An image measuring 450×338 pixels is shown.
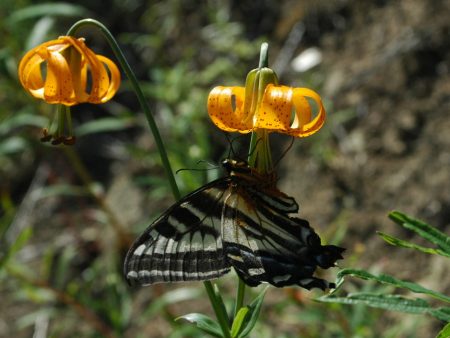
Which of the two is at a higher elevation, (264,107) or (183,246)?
(264,107)

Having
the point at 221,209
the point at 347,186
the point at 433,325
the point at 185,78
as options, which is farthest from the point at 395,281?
the point at 185,78

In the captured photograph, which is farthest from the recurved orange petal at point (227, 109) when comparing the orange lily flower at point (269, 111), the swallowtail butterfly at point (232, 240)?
the swallowtail butterfly at point (232, 240)

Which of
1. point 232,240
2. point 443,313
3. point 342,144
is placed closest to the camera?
point 443,313

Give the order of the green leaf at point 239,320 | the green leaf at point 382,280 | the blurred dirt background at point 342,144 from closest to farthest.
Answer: the green leaf at point 382,280 < the green leaf at point 239,320 < the blurred dirt background at point 342,144

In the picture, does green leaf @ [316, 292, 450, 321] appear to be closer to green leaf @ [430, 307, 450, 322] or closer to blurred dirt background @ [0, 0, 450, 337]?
green leaf @ [430, 307, 450, 322]

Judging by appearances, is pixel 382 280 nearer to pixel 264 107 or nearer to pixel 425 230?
pixel 425 230

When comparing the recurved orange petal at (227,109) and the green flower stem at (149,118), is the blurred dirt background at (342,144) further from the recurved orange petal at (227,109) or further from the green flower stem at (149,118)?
the recurved orange petal at (227,109)

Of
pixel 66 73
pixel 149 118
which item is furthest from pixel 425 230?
pixel 66 73
